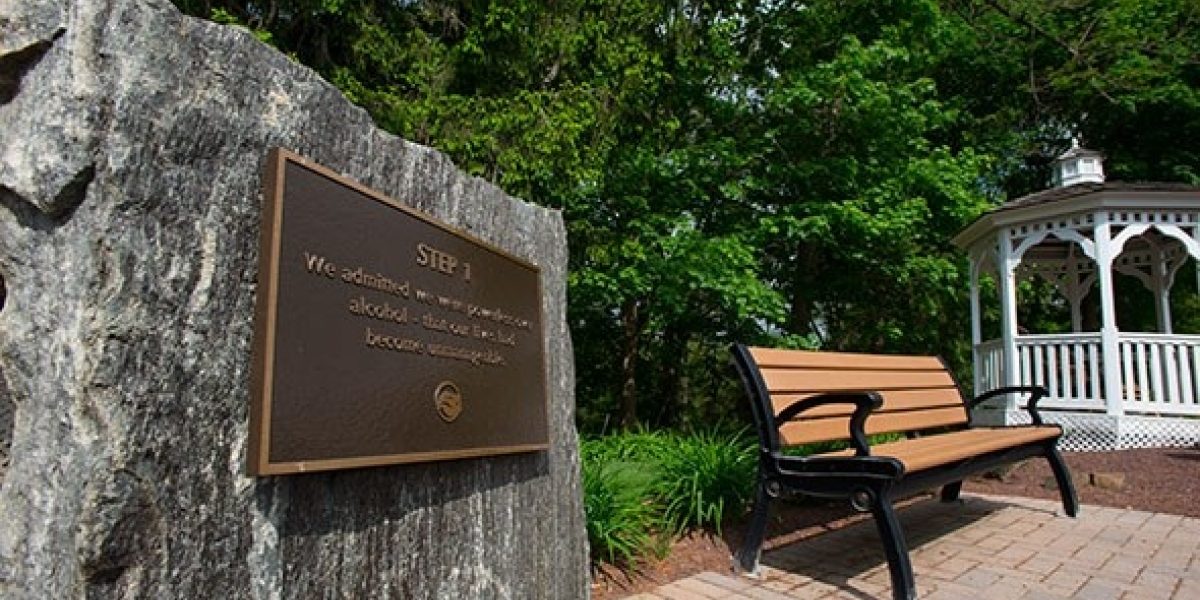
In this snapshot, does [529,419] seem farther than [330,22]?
No

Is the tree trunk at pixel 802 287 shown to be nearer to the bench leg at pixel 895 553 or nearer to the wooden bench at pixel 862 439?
the wooden bench at pixel 862 439

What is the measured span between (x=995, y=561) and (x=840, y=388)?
1.21 m

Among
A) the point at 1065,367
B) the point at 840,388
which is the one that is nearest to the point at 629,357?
the point at 1065,367

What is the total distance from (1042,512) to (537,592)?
4300 mm

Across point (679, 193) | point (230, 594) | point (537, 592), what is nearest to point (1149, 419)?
point (679, 193)

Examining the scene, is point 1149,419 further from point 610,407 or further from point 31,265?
point 31,265

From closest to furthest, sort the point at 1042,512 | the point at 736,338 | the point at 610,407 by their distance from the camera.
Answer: the point at 1042,512, the point at 736,338, the point at 610,407

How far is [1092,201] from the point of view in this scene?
9461mm

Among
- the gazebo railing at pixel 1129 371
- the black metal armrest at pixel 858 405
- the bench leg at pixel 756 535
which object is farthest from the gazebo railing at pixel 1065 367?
the bench leg at pixel 756 535

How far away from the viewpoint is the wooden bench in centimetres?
328

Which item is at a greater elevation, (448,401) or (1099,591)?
(448,401)

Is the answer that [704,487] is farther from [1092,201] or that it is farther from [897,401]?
[1092,201]

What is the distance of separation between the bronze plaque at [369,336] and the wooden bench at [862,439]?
157cm

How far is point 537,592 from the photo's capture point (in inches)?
107
